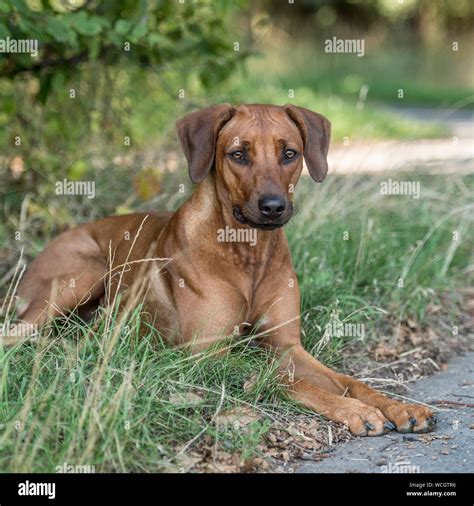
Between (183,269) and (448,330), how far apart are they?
2.10 m

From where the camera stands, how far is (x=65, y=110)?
26.2ft

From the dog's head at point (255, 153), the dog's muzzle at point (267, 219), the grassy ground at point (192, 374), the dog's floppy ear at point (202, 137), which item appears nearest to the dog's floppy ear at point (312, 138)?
the dog's head at point (255, 153)

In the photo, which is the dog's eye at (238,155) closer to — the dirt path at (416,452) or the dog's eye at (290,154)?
the dog's eye at (290,154)

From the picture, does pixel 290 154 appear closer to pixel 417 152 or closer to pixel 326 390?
pixel 326 390

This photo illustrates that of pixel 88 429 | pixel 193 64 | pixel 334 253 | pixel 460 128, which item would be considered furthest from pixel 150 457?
pixel 460 128

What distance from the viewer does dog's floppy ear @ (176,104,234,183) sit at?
4.80m

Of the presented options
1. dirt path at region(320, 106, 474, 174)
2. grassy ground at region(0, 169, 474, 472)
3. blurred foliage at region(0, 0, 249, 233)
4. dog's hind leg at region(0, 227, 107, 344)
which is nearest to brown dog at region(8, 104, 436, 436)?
grassy ground at region(0, 169, 474, 472)

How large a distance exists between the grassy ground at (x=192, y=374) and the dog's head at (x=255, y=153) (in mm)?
760

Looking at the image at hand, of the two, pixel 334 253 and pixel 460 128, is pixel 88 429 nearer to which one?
pixel 334 253

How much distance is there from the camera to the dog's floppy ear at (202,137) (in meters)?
4.80

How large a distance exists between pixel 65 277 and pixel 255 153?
1675 mm

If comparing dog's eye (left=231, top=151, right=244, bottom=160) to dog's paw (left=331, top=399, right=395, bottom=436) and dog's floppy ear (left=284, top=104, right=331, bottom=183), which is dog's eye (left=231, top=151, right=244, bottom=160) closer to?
dog's floppy ear (left=284, top=104, right=331, bottom=183)

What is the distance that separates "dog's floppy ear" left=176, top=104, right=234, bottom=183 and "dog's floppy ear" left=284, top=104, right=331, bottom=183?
36 cm

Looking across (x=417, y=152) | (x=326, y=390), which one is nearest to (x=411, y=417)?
(x=326, y=390)
